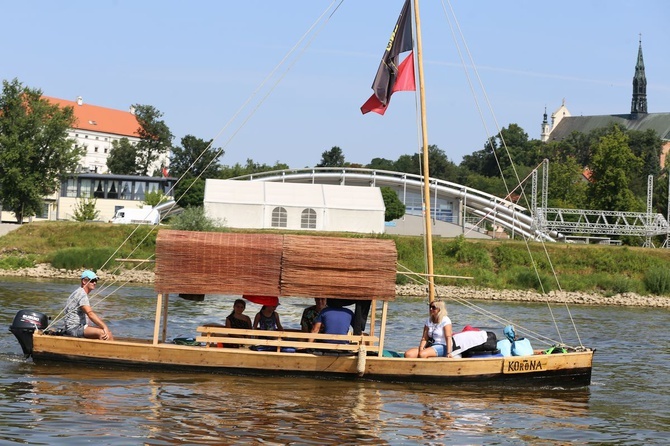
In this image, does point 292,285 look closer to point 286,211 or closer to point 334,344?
point 334,344

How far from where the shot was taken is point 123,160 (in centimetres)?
13225

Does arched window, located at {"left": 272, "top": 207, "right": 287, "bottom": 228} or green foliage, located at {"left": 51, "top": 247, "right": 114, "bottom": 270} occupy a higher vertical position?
arched window, located at {"left": 272, "top": 207, "right": 287, "bottom": 228}

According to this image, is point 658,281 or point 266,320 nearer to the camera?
point 266,320

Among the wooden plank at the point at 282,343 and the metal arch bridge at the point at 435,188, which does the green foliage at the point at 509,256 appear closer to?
the metal arch bridge at the point at 435,188

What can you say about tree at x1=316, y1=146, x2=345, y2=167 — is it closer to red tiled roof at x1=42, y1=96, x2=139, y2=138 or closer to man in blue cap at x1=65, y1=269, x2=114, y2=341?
red tiled roof at x1=42, y1=96, x2=139, y2=138

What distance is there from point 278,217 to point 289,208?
113 centimetres

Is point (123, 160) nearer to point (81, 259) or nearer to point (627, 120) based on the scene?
point (81, 259)

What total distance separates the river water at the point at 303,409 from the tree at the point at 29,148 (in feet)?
177

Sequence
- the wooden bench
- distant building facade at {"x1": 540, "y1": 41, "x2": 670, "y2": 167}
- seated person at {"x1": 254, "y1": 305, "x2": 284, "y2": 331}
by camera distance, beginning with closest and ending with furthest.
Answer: the wooden bench, seated person at {"x1": 254, "y1": 305, "x2": 284, "y2": 331}, distant building facade at {"x1": 540, "y1": 41, "x2": 670, "y2": 167}

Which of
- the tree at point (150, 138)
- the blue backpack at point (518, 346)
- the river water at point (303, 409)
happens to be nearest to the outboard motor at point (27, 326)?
the river water at point (303, 409)

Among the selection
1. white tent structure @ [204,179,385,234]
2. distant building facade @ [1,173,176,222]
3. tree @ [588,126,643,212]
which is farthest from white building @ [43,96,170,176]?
tree @ [588,126,643,212]

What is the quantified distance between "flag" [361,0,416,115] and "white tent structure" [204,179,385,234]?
53.6 m

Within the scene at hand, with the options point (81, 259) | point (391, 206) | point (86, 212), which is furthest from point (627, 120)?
point (81, 259)

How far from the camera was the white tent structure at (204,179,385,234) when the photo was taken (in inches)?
2985
